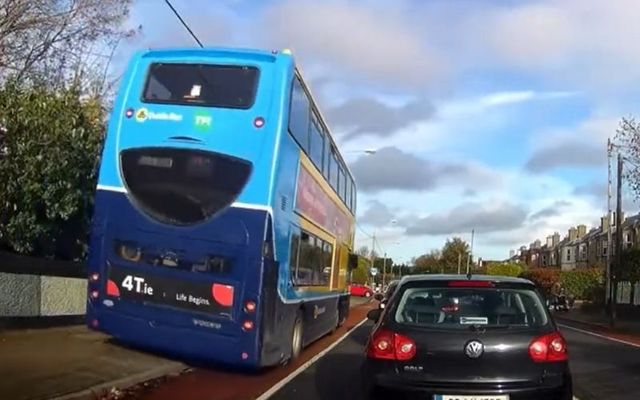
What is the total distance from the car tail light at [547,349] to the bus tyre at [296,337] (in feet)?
22.5

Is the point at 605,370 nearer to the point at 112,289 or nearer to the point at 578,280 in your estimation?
the point at 112,289

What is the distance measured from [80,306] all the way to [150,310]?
20.6 ft

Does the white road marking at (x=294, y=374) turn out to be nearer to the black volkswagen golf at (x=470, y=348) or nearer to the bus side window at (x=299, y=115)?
the black volkswagen golf at (x=470, y=348)

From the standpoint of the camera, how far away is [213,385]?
36.8 ft

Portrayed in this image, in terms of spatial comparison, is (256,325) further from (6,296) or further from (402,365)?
(6,296)

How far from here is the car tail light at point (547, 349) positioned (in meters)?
6.78

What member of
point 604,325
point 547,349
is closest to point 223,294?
point 547,349

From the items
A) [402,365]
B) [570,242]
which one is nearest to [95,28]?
[402,365]

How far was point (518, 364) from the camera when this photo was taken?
265 inches

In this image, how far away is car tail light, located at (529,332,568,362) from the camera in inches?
267

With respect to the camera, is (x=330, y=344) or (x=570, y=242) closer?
(x=330, y=344)

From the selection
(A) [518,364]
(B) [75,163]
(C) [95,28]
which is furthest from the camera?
(C) [95,28]

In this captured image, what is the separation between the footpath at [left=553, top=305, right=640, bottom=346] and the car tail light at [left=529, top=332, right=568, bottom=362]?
21.3 meters

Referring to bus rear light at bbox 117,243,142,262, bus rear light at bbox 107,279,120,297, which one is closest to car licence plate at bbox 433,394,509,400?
bus rear light at bbox 117,243,142,262
